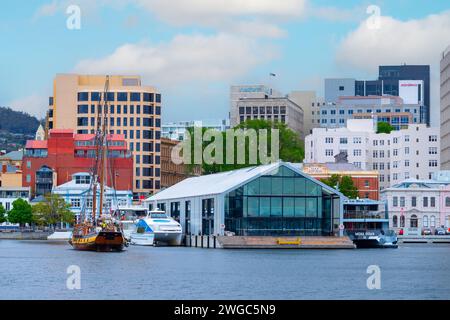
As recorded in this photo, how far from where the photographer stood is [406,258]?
114 meters

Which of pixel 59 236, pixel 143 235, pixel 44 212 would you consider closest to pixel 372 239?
pixel 143 235

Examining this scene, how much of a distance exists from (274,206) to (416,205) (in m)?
66.2

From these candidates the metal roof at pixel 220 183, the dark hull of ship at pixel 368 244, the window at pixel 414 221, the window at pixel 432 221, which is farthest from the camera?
the window at pixel 432 221

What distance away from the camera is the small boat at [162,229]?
142500mm

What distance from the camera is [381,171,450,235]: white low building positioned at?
7682 inches

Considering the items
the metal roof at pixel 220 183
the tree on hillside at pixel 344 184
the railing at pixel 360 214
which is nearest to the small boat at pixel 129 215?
the metal roof at pixel 220 183

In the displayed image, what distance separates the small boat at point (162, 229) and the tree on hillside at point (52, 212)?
50138 mm

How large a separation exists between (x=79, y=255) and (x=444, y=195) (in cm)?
9233

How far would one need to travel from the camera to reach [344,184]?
19062 cm

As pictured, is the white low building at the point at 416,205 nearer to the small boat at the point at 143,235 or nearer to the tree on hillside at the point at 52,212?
the tree on hillside at the point at 52,212

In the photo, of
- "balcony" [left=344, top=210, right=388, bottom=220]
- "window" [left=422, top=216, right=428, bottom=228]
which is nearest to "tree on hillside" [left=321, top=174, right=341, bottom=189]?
"window" [left=422, top=216, right=428, bottom=228]

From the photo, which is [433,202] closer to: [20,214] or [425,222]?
[425,222]
